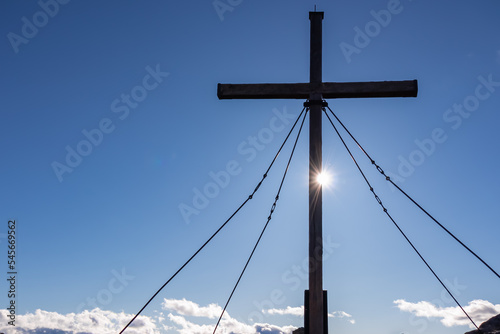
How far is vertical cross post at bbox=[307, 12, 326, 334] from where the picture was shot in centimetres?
754

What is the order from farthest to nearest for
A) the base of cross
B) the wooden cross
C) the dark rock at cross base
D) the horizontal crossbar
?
the horizontal crossbar
the dark rock at cross base
the wooden cross
the base of cross

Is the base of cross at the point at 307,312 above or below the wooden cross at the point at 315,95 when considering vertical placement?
below

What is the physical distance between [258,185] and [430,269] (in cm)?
356

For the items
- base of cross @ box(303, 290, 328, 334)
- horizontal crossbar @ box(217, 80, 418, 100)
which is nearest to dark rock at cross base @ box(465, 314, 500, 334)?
base of cross @ box(303, 290, 328, 334)

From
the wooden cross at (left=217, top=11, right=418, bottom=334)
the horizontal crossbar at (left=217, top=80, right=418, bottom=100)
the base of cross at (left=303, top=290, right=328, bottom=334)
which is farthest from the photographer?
the horizontal crossbar at (left=217, top=80, right=418, bottom=100)

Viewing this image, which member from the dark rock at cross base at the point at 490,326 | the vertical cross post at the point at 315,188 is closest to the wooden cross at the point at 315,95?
the vertical cross post at the point at 315,188

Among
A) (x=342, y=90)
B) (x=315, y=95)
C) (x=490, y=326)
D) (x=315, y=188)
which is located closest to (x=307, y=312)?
(x=315, y=188)

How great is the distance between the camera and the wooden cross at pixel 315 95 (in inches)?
302

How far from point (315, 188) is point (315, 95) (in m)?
1.70

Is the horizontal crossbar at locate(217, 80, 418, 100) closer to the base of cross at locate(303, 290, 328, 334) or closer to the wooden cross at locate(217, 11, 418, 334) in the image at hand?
the wooden cross at locate(217, 11, 418, 334)

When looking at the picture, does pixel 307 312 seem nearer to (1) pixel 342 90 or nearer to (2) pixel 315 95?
(2) pixel 315 95

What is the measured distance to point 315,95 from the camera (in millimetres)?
8656

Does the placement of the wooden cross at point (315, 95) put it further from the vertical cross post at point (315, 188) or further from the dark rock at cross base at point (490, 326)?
the dark rock at cross base at point (490, 326)

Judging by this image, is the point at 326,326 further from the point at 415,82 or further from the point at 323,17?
the point at 323,17
